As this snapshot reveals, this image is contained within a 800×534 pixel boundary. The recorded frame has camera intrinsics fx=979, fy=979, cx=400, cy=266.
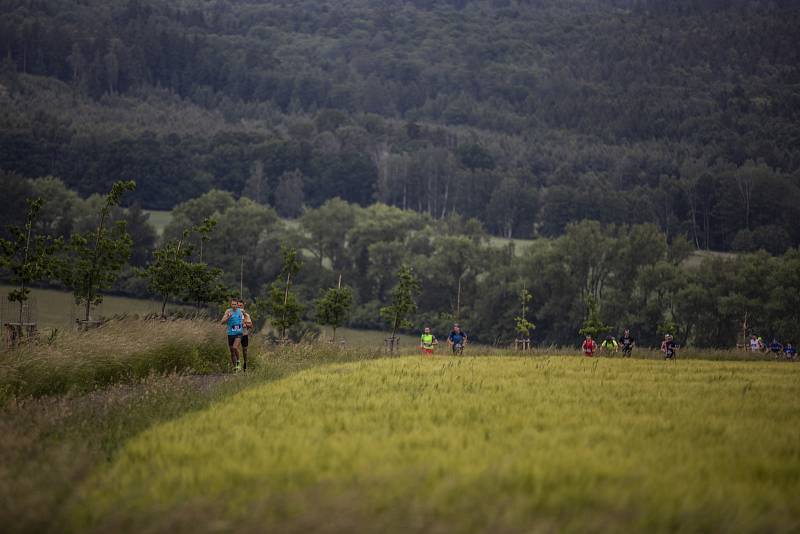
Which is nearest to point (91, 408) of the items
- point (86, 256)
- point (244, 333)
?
point (244, 333)

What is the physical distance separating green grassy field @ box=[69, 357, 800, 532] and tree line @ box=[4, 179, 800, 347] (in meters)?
66.7

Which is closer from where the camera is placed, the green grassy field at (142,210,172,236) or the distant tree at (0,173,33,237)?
the distant tree at (0,173,33,237)

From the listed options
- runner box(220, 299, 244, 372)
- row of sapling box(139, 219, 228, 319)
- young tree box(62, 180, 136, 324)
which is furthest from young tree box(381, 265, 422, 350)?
runner box(220, 299, 244, 372)

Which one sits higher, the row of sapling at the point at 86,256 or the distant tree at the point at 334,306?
the row of sapling at the point at 86,256

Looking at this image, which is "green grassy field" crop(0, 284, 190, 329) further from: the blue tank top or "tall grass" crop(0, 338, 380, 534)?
the blue tank top

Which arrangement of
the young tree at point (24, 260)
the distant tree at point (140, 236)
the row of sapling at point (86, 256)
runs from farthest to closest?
the distant tree at point (140, 236), the row of sapling at point (86, 256), the young tree at point (24, 260)

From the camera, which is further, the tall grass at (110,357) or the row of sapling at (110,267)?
the row of sapling at (110,267)

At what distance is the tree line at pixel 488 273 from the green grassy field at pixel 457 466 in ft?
219

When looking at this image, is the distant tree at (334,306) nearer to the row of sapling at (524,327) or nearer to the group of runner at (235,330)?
the row of sapling at (524,327)

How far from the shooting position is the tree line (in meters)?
96.3

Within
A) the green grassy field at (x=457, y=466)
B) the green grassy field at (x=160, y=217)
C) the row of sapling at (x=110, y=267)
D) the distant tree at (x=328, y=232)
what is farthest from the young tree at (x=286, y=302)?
the green grassy field at (x=160, y=217)

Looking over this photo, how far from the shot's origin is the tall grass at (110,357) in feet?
69.0

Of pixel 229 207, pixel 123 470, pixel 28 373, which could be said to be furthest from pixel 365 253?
pixel 123 470

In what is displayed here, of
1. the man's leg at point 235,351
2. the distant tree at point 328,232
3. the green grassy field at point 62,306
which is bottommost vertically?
the green grassy field at point 62,306
